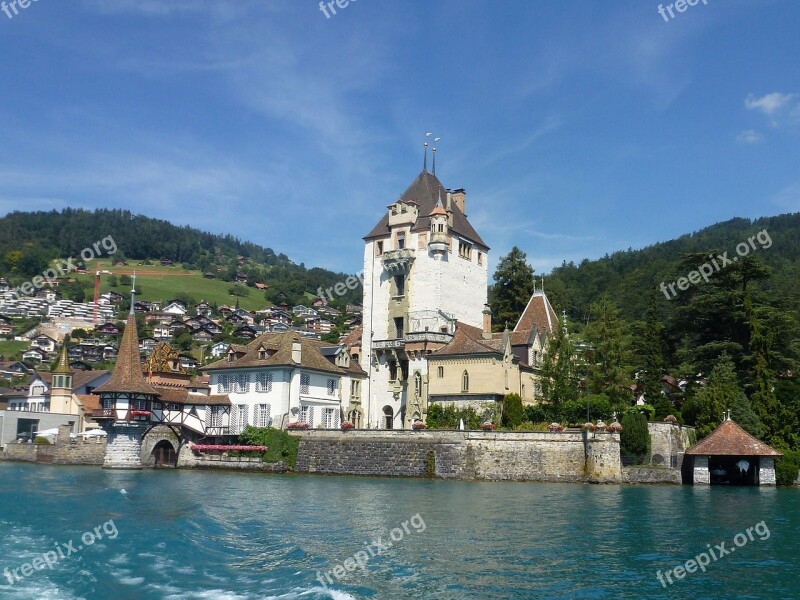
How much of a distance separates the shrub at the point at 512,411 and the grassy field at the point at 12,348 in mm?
110157

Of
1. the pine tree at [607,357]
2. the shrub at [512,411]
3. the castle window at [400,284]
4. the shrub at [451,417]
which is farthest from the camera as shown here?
the castle window at [400,284]

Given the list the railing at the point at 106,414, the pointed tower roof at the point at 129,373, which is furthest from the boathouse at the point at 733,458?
the railing at the point at 106,414

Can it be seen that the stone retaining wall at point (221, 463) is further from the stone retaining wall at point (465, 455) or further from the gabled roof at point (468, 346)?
the gabled roof at point (468, 346)

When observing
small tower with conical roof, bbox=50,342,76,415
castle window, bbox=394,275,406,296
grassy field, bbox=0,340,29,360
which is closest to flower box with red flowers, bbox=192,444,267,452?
castle window, bbox=394,275,406,296

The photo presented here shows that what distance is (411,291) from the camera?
231ft

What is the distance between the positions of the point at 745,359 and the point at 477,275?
969 inches

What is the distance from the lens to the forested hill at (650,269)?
111 meters

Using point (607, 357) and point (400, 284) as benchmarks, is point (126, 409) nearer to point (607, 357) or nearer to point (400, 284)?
point (400, 284)

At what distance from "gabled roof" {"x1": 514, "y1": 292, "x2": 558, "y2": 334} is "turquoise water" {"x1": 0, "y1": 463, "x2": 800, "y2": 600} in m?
27.6

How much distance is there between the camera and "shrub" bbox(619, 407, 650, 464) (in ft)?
166

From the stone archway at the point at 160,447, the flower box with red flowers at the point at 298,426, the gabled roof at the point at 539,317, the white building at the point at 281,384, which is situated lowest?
the stone archway at the point at 160,447

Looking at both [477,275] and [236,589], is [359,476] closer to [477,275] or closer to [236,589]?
[477,275]

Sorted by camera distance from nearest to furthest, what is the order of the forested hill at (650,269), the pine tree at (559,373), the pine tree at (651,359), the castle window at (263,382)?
the pine tree at (559,373) → the pine tree at (651,359) → the castle window at (263,382) → the forested hill at (650,269)

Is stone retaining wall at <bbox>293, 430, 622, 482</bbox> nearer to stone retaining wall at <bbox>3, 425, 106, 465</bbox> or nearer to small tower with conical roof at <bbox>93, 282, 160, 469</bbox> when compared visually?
small tower with conical roof at <bbox>93, 282, 160, 469</bbox>
